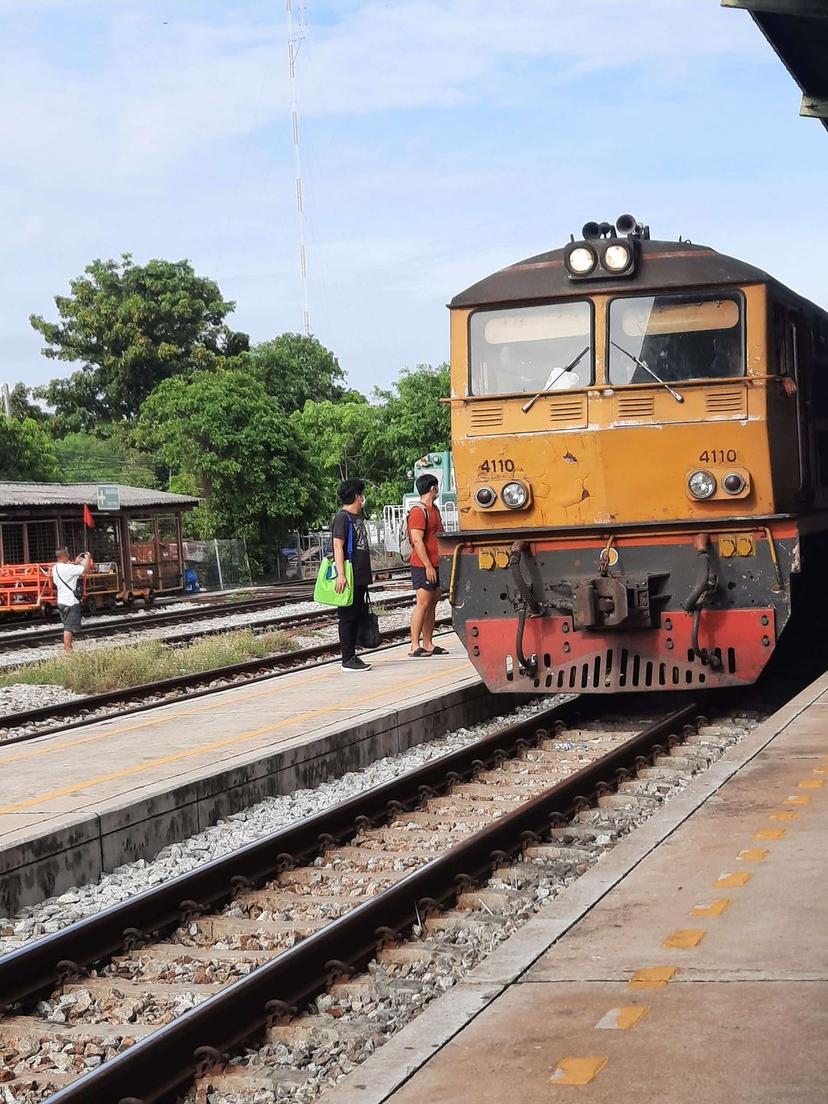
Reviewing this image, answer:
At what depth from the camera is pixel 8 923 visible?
6391 millimetres

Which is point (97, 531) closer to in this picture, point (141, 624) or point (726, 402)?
point (141, 624)

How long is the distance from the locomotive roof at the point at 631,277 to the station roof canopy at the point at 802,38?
1634 mm

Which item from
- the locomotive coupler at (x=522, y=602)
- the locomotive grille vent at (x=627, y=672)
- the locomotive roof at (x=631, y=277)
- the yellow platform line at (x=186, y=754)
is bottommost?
the yellow platform line at (x=186, y=754)

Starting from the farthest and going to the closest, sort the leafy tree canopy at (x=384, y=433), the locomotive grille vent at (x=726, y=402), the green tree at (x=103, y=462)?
the leafy tree canopy at (x=384, y=433) → the green tree at (x=103, y=462) → the locomotive grille vent at (x=726, y=402)

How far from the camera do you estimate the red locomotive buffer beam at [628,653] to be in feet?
34.1

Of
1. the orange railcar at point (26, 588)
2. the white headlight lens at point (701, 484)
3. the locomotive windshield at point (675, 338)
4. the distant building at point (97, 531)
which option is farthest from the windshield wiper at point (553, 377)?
the distant building at point (97, 531)

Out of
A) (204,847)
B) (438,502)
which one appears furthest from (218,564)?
(204,847)

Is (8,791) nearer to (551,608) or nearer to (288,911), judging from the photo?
(288,911)

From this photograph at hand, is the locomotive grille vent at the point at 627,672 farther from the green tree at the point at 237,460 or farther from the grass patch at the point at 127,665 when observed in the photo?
the green tree at the point at 237,460

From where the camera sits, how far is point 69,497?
3478 centimetres

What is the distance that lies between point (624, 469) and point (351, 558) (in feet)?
11.0

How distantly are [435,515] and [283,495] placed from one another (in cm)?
3276

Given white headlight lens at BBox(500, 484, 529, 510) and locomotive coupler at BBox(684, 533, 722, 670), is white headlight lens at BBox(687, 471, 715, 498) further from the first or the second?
white headlight lens at BBox(500, 484, 529, 510)

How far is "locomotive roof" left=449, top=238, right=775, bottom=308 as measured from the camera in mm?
10633
